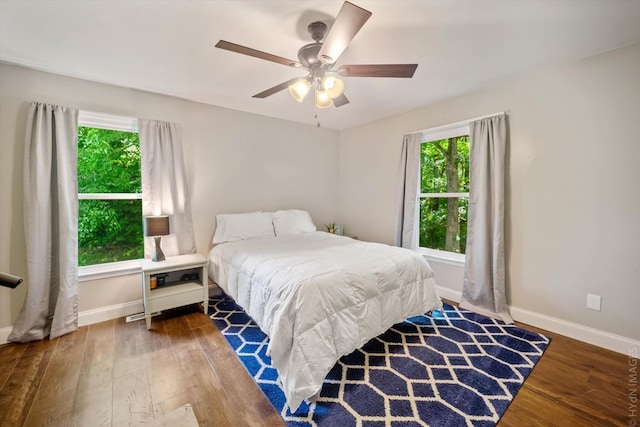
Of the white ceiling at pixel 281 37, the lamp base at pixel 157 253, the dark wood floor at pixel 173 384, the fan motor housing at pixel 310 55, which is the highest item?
the white ceiling at pixel 281 37

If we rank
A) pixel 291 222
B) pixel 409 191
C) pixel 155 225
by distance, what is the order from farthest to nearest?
pixel 291 222, pixel 409 191, pixel 155 225

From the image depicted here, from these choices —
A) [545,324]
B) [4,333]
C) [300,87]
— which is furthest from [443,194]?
[4,333]

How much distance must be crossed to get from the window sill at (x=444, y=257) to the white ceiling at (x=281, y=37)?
1917mm

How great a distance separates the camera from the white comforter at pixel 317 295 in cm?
162

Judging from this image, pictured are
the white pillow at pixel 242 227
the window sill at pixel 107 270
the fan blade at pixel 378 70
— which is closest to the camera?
the fan blade at pixel 378 70

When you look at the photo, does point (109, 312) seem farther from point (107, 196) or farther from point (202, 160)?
point (202, 160)

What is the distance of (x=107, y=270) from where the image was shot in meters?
2.68

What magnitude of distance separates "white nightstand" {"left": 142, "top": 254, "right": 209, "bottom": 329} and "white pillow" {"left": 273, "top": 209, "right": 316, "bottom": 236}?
3.50 ft

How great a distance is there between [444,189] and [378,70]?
6.70 ft

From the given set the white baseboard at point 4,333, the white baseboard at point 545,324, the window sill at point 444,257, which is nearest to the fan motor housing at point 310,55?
the window sill at point 444,257

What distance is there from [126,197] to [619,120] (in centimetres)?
457

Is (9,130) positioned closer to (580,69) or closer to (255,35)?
(255,35)

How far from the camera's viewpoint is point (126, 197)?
2.87m

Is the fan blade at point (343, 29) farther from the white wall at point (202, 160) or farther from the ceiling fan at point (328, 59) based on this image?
the white wall at point (202, 160)
